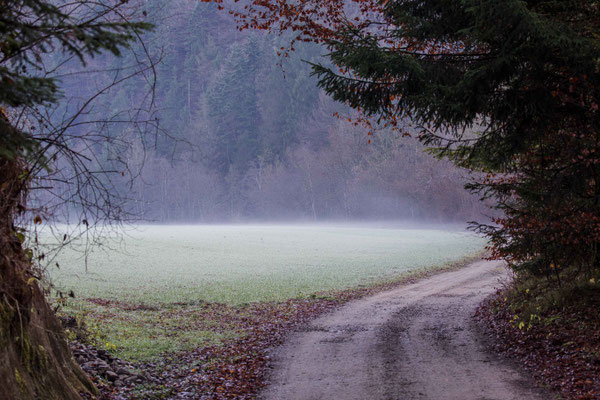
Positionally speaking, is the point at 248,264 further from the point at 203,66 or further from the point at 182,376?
the point at 203,66

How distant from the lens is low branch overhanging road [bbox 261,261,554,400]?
6.75 m

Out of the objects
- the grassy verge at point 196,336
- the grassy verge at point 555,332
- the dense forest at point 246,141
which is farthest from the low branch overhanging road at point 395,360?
the dense forest at point 246,141

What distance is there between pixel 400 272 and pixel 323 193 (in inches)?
1884

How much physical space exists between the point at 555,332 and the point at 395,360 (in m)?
2.73

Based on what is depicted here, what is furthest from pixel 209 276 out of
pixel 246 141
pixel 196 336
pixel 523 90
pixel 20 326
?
pixel 246 141

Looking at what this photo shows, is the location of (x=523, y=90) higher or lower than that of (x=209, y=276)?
higher

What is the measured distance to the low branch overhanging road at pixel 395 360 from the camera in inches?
266

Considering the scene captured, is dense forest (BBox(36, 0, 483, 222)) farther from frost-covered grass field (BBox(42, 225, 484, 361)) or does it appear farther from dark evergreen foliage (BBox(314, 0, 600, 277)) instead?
dark evergreen foliage (BBox(314, 0, 600, 277))

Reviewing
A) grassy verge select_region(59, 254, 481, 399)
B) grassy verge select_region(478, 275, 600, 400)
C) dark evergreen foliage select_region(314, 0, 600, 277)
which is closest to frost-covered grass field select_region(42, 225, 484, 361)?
grassy verge select_region(59, 254, 481, 399)

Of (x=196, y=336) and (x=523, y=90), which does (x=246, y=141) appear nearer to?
(x=196, y=336)

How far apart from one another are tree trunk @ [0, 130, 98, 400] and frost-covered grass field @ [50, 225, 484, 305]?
4.12 meters

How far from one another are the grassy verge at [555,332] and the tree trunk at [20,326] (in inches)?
234

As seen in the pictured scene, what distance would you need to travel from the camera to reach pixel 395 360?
831 centimetres

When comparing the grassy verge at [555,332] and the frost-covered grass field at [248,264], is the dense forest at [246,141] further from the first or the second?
the grassy verge at [555,332]
